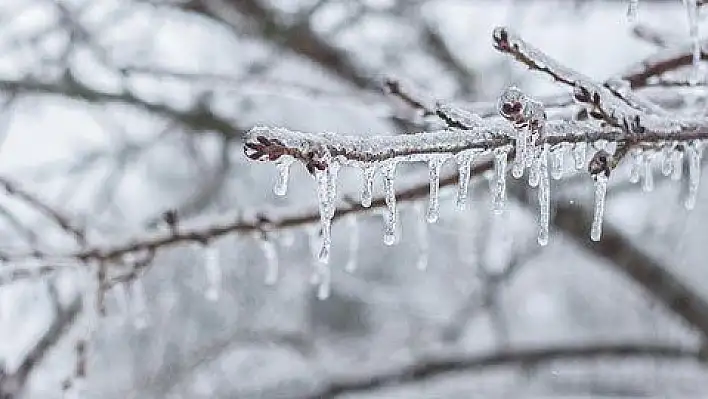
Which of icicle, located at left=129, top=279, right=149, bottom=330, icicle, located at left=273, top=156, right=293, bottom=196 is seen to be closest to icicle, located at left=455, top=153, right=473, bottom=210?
icicle, located at left=273, top=156, right=293, bottom=196

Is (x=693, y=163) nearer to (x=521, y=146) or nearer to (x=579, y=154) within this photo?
(x=579, y=154)

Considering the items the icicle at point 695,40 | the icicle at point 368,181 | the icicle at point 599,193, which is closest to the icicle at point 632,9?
the icicle at point 695,40

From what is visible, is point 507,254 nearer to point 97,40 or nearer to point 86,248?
point 97,40

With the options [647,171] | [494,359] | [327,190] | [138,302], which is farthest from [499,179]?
[494,359]

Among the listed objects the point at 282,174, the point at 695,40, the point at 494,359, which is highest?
the point at 695,40

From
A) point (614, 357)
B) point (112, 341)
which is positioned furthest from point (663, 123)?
point (112, 341)

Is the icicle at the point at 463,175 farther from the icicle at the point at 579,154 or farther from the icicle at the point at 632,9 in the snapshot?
the icicle at the point at 632,9

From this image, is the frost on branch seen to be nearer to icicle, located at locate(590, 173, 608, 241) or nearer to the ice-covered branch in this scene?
icicle, located at locate(590, 173, 608, 241)
